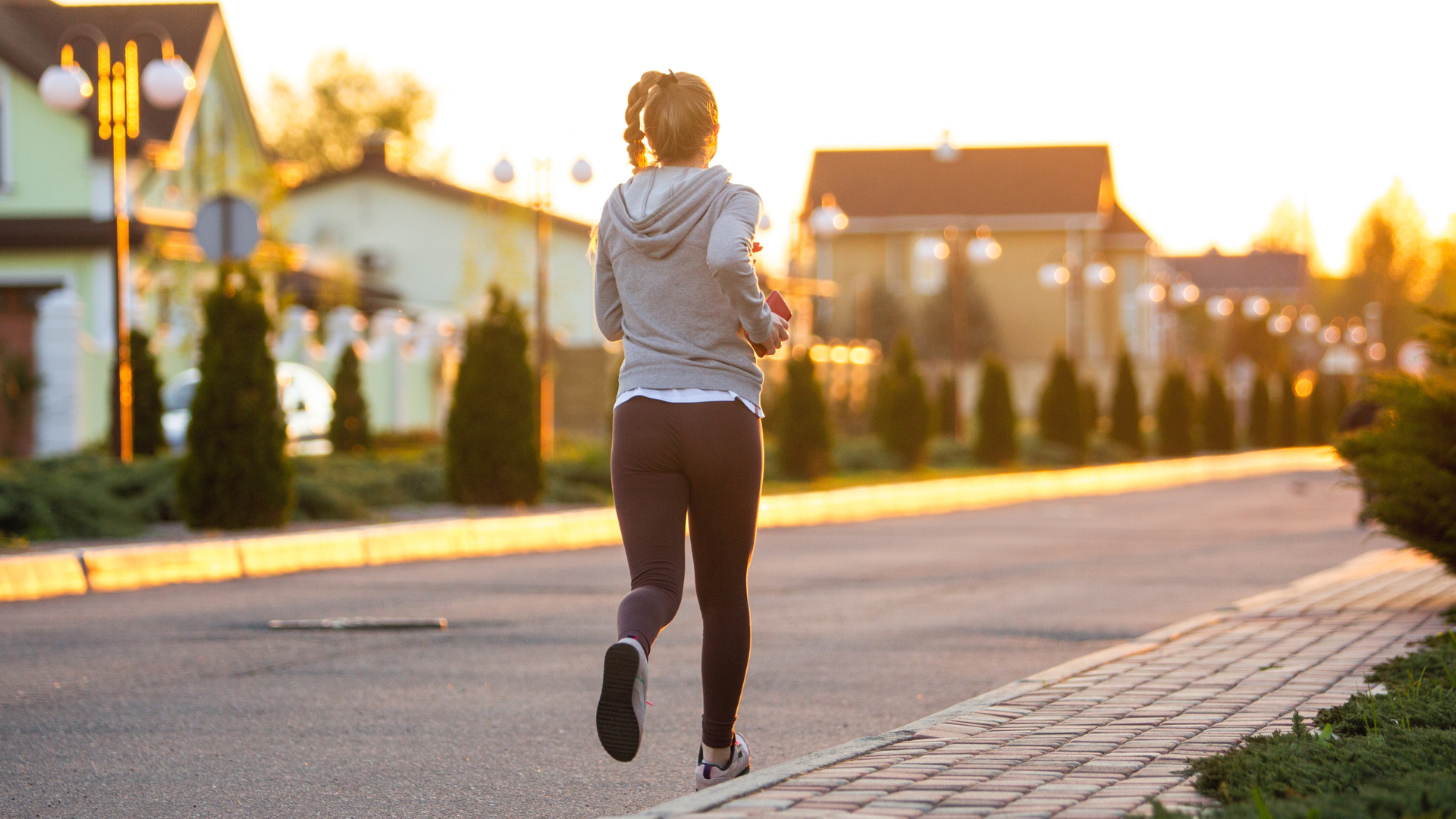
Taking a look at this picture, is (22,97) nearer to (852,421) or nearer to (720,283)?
(852,421)

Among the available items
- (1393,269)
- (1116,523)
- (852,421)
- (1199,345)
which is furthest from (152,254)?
(1393,269)

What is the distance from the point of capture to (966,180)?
2719 inches

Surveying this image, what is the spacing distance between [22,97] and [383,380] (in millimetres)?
8337

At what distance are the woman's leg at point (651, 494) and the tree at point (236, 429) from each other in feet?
35.6

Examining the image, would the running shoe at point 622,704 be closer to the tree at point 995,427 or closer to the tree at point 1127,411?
the tree at point 995,427

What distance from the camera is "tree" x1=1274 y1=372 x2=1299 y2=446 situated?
54.0 m

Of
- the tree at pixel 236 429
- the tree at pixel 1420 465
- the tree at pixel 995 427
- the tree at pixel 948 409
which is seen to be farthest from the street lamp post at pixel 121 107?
the tree at pixel 948 409

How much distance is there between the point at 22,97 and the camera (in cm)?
3162

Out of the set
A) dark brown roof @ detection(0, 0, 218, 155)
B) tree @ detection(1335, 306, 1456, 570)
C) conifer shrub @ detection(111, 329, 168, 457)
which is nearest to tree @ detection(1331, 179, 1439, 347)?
dark brown roof @ detection(0, 0, 218, 155)

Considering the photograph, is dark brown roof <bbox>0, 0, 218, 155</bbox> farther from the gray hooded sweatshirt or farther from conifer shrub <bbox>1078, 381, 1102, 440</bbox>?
the gray hooded sweatshirt

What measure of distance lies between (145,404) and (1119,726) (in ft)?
Answer: 58.7

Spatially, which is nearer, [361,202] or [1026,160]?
[361,202]

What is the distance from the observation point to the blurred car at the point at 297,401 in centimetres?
2672

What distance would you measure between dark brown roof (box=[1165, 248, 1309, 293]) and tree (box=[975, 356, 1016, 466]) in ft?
306
